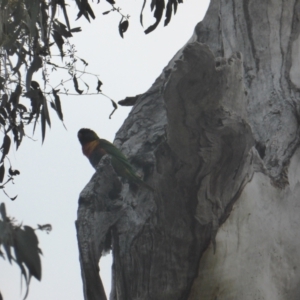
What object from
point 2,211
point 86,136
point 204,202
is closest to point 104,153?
point 86,136

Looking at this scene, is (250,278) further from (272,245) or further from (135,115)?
(135,115)


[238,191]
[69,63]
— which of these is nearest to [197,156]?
[238,191]

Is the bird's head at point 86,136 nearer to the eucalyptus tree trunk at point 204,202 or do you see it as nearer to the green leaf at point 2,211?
the eucalyptus tree trunk at point 204,202

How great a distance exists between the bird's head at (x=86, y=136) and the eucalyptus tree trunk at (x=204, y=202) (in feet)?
→ 5.70

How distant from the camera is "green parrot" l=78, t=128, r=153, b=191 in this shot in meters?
Result: 2.24

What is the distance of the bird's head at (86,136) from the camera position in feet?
13.3

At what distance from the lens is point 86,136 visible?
13.6 ft

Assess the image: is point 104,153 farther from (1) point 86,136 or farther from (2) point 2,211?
(2) point 2,211

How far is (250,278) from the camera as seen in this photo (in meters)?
1.97

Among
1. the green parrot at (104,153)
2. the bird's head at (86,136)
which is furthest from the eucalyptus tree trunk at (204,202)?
the bird's head at (86,136)

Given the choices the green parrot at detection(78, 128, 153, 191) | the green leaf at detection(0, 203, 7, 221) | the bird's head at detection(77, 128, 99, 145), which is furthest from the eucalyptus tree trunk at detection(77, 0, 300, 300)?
the bird's head at detection(77, 128, 99, 145)

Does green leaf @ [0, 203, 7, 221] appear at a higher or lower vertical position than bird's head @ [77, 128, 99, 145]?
lower

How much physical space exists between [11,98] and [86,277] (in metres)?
0.66

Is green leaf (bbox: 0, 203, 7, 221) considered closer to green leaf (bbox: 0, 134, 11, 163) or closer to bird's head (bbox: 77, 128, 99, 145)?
green leaf (bbox: 0, 134, 11, 163)
